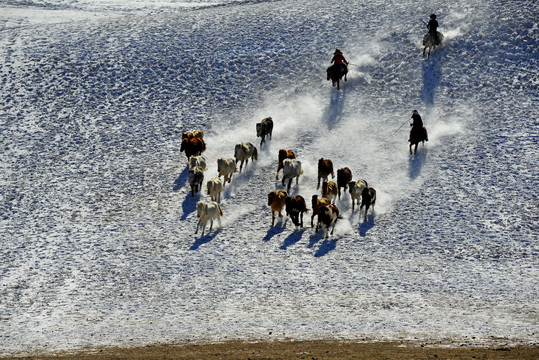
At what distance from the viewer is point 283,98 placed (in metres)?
33.2

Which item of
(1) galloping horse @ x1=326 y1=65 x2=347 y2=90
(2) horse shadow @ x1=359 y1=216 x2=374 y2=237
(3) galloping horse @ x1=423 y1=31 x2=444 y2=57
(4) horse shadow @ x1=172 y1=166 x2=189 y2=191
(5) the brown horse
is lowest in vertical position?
(2) horse shadow @ x1=359 y1=216 x2=374 y2=237

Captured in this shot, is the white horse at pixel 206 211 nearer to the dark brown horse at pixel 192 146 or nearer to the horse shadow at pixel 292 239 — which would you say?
the horse shadow at pixel 292 239

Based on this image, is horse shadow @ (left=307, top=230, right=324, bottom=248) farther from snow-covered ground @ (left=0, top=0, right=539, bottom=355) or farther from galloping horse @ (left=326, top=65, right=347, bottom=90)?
galloping horse @ (left=326, top=65, right=347, bottom=90)

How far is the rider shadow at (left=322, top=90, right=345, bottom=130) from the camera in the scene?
103ft

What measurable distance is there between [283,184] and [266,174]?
4.95ft

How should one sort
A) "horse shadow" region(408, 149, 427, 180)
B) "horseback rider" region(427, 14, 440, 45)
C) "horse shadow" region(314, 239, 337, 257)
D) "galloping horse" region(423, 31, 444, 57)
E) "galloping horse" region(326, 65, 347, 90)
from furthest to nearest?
"galloping horse" region(423, 31, 444, 57), "horseback rider" region(427, 14, 440, 45), "galloping horse" region(326, 65, 347, 90), "horse shadow" region(408, 149, 427, 180), "horse shadow" region(314, 239, 337, 257)

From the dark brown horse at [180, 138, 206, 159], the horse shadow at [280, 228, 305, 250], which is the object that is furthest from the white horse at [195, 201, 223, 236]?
the dark brown horse at [180, 138, 206, 159]

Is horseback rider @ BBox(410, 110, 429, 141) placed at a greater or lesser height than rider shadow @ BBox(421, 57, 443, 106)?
lesser

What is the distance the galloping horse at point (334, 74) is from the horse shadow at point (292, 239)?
458 inches

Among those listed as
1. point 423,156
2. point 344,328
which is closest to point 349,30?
point 423,156

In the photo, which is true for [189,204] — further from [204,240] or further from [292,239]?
[292,239]

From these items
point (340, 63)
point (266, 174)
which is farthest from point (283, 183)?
point (340, 63)

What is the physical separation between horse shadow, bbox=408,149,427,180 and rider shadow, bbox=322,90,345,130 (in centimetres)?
416

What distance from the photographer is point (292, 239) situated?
23031 millimetres
